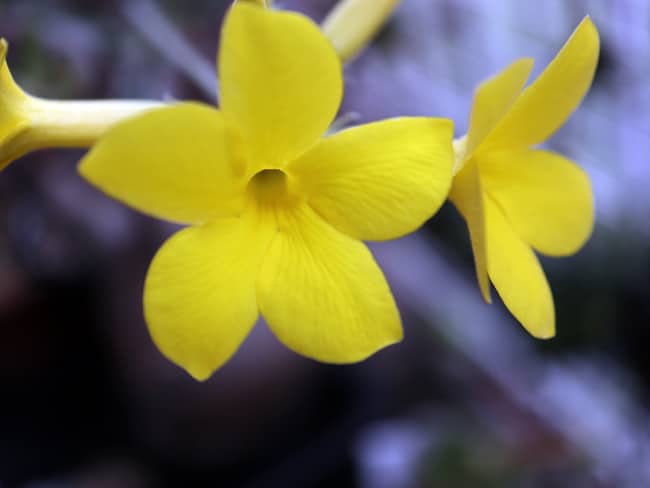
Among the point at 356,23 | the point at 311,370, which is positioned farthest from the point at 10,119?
the point at 311,370

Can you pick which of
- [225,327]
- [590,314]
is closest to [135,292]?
[590,314]

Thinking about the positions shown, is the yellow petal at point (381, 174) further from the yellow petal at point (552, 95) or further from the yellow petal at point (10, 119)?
the yellow petal at point (10, 119)

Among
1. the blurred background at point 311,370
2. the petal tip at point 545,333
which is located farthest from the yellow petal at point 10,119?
the blurred background at point 311,370

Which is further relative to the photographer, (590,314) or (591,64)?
(590,314)

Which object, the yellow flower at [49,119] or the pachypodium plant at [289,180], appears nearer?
the pachypodium plant at [289,180]

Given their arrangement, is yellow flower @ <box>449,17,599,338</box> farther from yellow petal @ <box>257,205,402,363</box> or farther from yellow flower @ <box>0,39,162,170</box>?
yellow flower @ <box>0,39,162,170</box>

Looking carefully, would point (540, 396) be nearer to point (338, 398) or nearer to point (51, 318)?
point (338, 398)

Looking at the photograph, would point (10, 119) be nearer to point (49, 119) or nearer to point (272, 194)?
point (49, 119)
